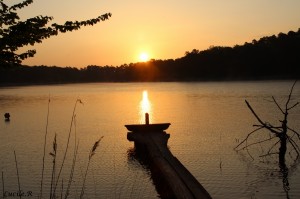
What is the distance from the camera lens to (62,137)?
3080 cm

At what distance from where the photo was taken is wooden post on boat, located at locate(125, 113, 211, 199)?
11.6m

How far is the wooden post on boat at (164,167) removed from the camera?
11.6 metres

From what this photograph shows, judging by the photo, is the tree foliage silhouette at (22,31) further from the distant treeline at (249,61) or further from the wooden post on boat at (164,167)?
the distant treeline at (249,61)

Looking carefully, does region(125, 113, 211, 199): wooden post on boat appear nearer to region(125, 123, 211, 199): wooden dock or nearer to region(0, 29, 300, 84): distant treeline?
region(125, 123, 211, 199): wooden dock

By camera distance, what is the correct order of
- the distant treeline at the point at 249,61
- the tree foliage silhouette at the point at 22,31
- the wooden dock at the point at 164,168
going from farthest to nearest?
the distant treeline at the point at 249,61 → the wooden dock at the point at 164,168 → the tree foliage silhouette at the point at 22,31

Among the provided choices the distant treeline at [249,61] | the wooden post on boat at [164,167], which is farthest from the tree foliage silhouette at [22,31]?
the distant treeline at [249,61]

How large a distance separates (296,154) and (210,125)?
50.5 feet

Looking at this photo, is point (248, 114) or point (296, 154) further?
point (248, 114)

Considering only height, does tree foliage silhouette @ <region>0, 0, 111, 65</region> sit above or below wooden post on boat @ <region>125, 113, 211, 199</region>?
above

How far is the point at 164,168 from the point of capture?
1494cm

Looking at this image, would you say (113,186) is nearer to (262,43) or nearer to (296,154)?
(296,154)

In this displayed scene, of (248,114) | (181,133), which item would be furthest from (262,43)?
(181,133)

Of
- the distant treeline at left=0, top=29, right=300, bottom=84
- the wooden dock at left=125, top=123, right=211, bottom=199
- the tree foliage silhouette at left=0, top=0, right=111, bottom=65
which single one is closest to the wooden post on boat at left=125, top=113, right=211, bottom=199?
the wooden dock at left=125, top=123, right=211, bottom=199

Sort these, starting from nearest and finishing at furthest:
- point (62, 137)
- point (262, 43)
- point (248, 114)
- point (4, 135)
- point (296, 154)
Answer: point (296, 154)
point (62, 137)
point (4, 135)
point (248, 114)
point (262, 43)
